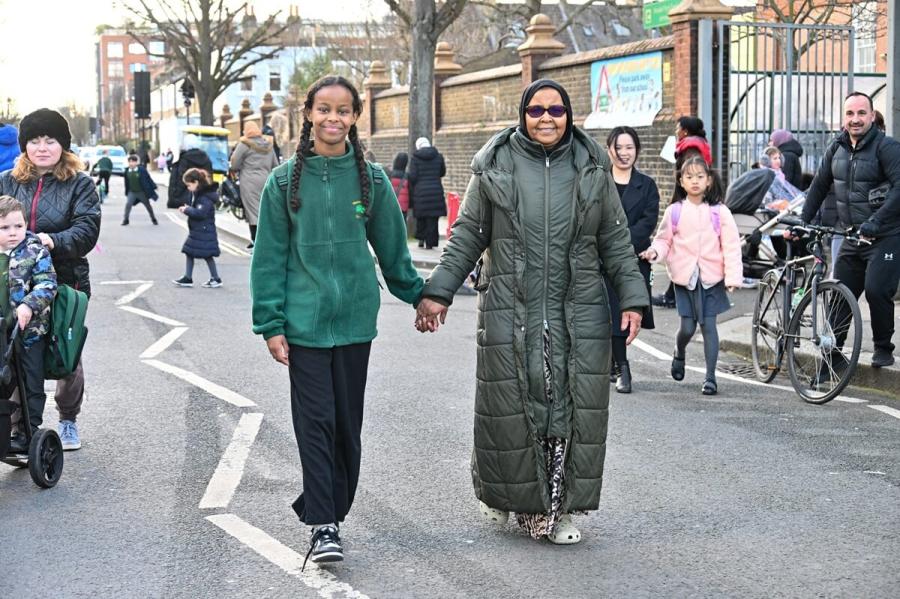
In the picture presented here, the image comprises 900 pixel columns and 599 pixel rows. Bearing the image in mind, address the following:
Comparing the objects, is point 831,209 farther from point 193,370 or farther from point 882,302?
point 193,370

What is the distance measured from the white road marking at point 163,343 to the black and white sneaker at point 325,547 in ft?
19.1

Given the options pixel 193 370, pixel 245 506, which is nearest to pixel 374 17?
pixel 193 370

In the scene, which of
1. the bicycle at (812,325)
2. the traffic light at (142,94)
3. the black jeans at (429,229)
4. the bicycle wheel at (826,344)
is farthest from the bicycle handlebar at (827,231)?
the traffic light at (142,94)

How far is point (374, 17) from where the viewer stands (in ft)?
205

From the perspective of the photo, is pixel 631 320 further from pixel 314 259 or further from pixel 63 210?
pixel 63 210

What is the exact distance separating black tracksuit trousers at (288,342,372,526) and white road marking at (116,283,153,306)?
9.70 metres

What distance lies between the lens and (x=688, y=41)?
19.1 m

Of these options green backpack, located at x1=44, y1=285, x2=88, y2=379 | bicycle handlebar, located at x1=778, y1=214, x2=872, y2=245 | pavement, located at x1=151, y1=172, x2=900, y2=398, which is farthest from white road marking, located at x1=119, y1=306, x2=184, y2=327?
bicycle handlebar, located at x1=778, y1=214, x2=872, y2=245

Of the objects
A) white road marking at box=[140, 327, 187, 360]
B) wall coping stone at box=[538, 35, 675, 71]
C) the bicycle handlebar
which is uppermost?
wall coping stone at box=[538, 35, 675, 71]

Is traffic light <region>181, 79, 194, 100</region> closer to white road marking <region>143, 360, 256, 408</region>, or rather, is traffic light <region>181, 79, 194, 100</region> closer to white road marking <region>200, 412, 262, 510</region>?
white road marking <region>143, 360, 256, 408</region>

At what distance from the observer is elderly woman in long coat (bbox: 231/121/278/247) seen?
18.5 m

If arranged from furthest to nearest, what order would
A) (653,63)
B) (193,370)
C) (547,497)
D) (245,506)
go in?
(653,63)
(193,370)
(245,506)
(547,497)

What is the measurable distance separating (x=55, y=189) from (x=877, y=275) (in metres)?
5.46

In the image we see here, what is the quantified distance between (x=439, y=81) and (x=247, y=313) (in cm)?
1895
